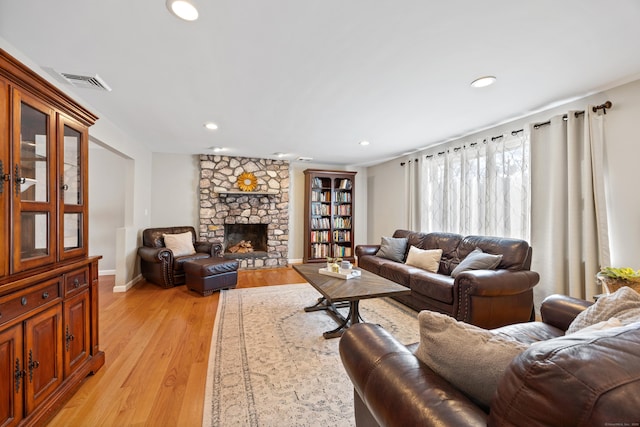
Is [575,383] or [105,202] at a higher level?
[105,202]

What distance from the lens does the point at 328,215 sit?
5.92 meters

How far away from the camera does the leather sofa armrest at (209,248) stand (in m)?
4.59

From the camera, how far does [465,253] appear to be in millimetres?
3363

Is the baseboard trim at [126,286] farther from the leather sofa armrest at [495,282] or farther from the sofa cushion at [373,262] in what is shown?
the leather sofa armrest at [495,282]

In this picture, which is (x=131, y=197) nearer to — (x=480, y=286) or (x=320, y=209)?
(x=320, y=209)

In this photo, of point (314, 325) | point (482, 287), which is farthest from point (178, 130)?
point (482, 287)

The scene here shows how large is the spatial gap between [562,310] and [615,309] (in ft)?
1.76

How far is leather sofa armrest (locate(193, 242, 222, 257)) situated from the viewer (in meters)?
4.59

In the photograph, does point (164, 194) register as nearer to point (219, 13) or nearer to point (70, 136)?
point (70, 136)

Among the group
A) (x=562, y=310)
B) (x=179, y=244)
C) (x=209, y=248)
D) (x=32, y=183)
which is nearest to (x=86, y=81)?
(x=32, y=183)

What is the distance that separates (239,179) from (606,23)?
5003 millimetres

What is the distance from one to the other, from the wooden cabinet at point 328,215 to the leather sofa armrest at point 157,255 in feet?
8.69

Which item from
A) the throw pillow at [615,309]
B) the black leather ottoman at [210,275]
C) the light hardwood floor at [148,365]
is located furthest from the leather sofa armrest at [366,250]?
the throw pillow at [615,309]

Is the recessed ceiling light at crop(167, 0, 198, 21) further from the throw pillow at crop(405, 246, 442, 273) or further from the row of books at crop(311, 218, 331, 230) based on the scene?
the row of books at crop(311, 218, 331, 230)
